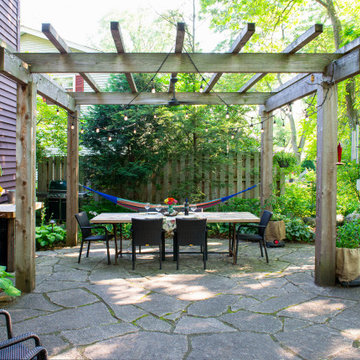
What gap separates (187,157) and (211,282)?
373 centimetres

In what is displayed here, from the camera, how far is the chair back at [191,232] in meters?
4.06

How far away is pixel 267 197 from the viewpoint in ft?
19.1

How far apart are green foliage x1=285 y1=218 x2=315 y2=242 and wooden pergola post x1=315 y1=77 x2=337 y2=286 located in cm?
229

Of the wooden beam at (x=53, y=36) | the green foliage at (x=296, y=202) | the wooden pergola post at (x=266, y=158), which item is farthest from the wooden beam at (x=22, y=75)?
the green foliage at (x=296, y=202)

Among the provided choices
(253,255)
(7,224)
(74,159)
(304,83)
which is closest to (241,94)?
(304,83)

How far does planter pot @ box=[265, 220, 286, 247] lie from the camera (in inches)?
217

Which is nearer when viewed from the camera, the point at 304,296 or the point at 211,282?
the point at 304,296

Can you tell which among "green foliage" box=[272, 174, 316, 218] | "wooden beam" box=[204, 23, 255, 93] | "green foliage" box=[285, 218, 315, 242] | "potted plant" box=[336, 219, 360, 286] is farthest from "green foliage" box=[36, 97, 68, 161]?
"potted plant" box=[336, 219, 360, 286]

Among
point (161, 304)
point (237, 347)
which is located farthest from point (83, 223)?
point (237, 347)

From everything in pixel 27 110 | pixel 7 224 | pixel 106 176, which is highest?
pixel 27 110

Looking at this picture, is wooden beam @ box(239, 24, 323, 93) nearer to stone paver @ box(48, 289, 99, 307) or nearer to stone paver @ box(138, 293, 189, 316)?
stone paver @ box(138, 293, 189, 316)

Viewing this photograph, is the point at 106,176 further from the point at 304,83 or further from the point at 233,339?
the point at 233,339

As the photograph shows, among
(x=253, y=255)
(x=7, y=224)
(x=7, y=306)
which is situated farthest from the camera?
(x=253, y=255)

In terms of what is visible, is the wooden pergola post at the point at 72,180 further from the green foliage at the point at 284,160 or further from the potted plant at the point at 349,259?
the potted plant at the point at 349,259
